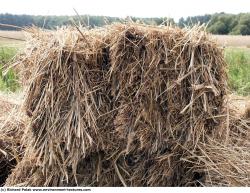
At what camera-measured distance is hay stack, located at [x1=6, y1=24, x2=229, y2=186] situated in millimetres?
3590

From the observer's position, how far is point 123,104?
3621 mm

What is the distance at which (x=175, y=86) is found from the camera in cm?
359

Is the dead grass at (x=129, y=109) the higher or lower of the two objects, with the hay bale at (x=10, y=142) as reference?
higher

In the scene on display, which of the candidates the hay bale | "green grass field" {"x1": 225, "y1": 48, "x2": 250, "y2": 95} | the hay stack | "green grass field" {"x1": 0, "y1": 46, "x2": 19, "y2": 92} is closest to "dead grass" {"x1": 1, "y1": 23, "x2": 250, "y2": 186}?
the hay stack

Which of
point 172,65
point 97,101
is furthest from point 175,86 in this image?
point 97,101

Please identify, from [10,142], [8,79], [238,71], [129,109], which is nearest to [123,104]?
[129,109]

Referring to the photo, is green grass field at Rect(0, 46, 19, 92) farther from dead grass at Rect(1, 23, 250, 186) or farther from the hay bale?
dead grass at Rect(1, 23, 250, 186)

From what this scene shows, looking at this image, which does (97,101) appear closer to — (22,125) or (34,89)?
→ (34,89)

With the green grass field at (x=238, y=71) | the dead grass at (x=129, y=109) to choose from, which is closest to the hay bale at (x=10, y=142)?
the dead grass at (x=129, y=109)

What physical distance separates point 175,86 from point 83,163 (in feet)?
3.32

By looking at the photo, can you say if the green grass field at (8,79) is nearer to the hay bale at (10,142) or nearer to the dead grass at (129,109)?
the hay bale at (10,142)

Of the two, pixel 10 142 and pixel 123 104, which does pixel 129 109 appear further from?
pixel 10 142

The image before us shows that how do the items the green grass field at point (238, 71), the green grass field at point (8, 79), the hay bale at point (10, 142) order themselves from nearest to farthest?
the hay bale at point (10, 142)
the green grass field at point (8, 79)
the green grass field at point (238, 71)

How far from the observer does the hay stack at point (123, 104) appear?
3.59 meters
